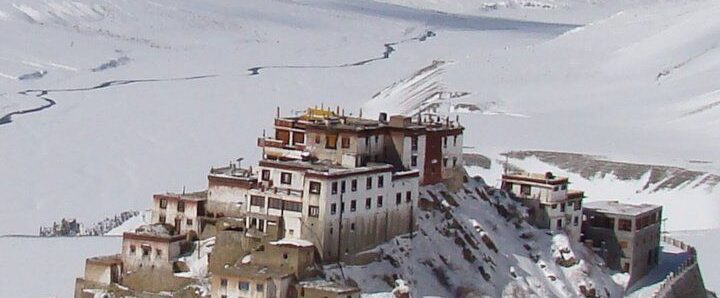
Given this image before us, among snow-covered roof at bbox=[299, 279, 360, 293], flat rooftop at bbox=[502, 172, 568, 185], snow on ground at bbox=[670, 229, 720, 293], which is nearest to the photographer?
snow-covered roof at bbox=[299, 279, 360, 293]

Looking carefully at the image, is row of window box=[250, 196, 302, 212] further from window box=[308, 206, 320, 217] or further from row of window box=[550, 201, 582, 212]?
row of window box=[550, 201, 582, 212]

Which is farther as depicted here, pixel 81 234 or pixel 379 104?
pixel 379 104

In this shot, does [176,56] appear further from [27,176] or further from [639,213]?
[639,213]

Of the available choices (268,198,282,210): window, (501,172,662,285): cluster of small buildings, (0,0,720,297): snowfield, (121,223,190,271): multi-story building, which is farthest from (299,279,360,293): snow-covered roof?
(501,172,662,285): cluster of small buildings

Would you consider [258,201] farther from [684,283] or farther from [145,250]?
[684,283]

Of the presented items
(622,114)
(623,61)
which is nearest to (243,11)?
(623,61)

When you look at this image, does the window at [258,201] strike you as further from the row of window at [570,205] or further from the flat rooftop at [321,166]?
the row of window at [570,205]
